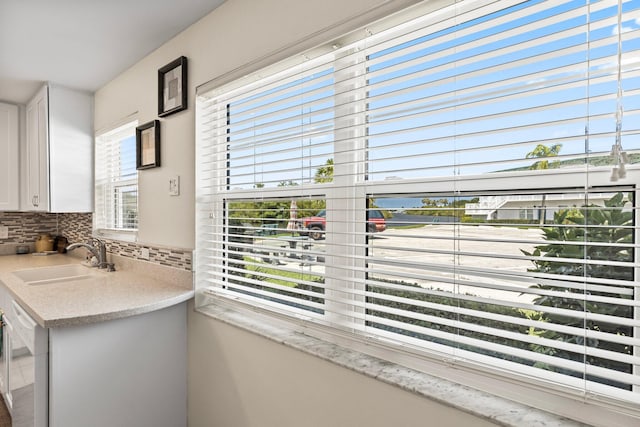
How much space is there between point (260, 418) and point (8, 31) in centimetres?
241

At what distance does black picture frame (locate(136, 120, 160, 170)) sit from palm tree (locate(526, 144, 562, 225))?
2.01 metres

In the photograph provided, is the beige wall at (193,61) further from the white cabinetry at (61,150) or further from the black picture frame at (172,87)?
the white cabinetry at (61,150)

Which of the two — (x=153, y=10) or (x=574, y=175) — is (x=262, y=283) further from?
(x=153, y=10)

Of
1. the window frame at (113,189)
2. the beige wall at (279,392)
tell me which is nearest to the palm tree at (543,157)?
the beige wall at (279,392)

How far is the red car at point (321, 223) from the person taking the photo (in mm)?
1302

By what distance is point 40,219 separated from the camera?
3.79 meters

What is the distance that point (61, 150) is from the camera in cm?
296

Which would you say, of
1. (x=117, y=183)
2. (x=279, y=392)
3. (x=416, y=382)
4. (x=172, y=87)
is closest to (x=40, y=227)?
(x=117, y=183)

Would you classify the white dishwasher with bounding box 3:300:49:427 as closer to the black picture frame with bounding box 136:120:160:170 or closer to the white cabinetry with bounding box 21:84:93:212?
the black picture frame with bounding box 136:120:160:170

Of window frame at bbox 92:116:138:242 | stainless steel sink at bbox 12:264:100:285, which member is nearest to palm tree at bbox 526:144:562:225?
window frame at bbox 92:116:138:242

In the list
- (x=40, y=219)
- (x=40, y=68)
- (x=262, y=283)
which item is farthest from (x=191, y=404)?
(x=40, y=219)

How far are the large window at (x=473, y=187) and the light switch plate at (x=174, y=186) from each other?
71 centimetres

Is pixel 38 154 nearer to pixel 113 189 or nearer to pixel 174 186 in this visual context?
pixel 113 189

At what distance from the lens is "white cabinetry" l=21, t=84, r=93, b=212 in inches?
115
